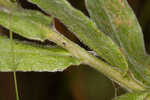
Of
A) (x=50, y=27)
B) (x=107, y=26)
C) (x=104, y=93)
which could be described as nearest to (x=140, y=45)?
(x=107, y=26)

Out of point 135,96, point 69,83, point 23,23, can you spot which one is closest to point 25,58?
point 23,23

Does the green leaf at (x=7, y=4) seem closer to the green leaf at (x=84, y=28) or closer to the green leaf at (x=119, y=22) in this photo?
the green leaf at (x=84, y=28)

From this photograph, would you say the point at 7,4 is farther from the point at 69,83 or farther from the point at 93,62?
the point at 69,83

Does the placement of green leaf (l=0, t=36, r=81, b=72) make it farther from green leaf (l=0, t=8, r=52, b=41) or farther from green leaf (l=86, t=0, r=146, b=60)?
green leaf (l=86, t=0, r=146, b=60)

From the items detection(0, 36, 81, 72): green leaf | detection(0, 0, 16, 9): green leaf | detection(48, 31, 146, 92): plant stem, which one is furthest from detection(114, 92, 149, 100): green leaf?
detection(0, 0, 16, 9): green leaf

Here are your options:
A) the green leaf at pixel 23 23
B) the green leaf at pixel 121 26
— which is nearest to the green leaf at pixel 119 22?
the green leaf at pixel 121 26
